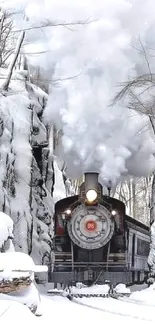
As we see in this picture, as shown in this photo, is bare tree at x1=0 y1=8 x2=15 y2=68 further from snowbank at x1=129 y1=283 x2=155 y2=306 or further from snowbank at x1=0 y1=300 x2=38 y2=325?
snowbank at x1=0 y1=300 x2=38 y2=325

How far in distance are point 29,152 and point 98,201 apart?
14.4 feet

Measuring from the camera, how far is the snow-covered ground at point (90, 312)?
6.68 meters

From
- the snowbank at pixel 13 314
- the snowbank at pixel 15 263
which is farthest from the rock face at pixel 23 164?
the snowbank at pixel 13 314

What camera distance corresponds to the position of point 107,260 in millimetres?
16250

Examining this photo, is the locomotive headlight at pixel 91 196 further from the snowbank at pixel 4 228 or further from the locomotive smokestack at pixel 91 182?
the snowbank at pixel 4 228

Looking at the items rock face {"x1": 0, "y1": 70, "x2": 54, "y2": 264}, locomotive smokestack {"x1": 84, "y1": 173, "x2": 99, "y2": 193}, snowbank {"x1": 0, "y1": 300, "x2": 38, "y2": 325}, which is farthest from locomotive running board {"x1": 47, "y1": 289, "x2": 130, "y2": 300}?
snowbank {"x1": 0, "y1": 300, "x2": 38, "y2": 325}

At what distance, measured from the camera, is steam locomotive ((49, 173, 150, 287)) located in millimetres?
16047

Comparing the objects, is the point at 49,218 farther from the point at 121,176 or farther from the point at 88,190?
the point at 88,190

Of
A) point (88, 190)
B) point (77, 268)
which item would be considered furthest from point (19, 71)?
point (77, 268)

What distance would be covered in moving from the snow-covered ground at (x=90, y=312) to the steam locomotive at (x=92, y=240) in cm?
176

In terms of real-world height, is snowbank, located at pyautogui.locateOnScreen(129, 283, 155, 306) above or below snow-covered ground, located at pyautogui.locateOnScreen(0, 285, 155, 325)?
below

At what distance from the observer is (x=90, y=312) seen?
10773mm

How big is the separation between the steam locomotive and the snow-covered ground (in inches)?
69.4

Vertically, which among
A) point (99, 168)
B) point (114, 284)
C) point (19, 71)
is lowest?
point (114, 284)
